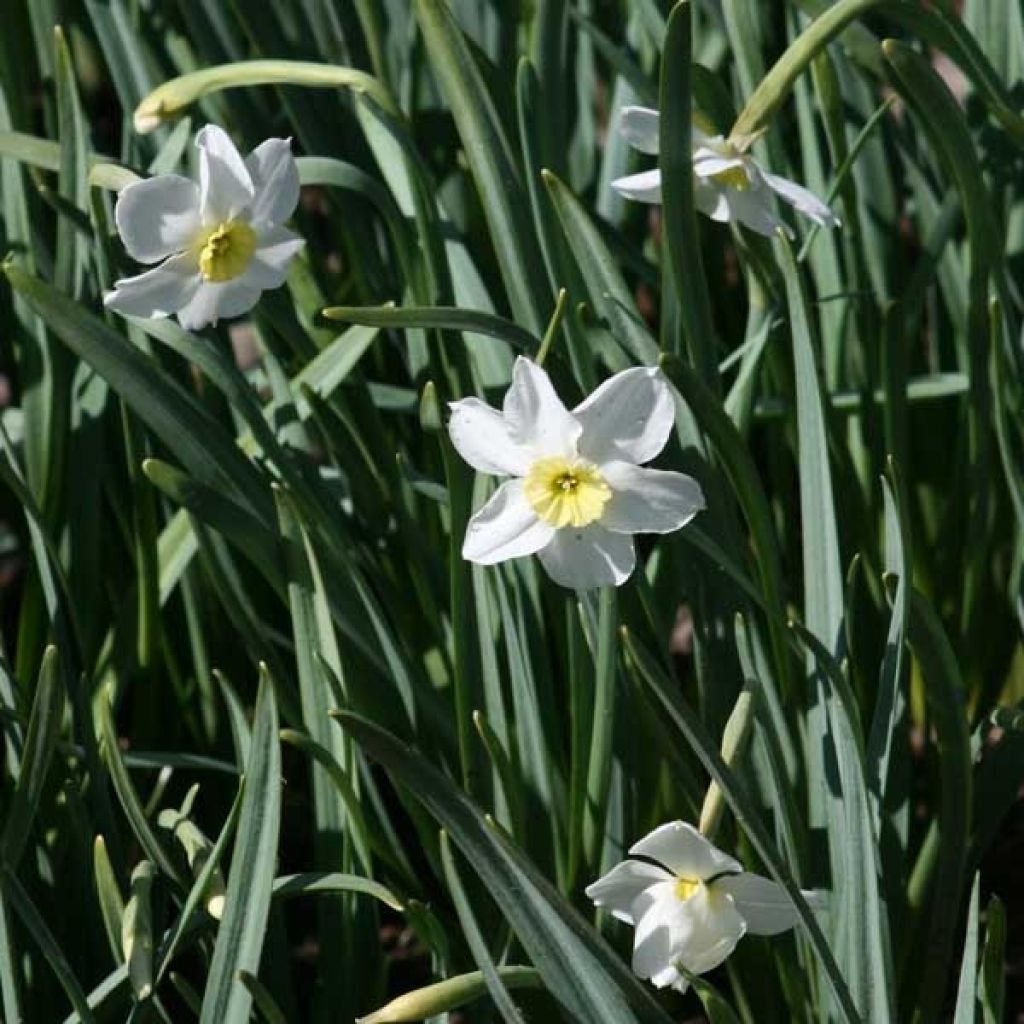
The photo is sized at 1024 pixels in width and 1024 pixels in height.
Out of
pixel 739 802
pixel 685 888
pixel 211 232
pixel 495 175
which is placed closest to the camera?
pixel 739 802

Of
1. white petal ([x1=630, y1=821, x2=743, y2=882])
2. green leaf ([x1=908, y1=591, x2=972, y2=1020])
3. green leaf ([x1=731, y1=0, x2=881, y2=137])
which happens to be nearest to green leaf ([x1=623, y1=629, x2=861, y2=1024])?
white petal ([x1=630, y1=821, x2=743, y2=882])

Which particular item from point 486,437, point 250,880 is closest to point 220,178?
point 486,437

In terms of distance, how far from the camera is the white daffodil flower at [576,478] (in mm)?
1243

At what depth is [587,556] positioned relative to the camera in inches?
49.7

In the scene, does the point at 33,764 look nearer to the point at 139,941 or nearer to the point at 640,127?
the point at 139,941

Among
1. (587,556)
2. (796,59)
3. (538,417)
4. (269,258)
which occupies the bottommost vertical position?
(587,556)

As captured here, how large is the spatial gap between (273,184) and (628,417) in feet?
1.15

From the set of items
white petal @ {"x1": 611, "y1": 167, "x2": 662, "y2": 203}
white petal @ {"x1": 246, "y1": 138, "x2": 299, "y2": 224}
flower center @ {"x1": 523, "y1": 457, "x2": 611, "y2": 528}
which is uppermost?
white petal @ {"x1": 246, "y1": 138, "x2": 299, "y2": 224}

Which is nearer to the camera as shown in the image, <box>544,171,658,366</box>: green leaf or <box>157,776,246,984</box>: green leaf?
<box>157,776,246,984</box>: green leaf

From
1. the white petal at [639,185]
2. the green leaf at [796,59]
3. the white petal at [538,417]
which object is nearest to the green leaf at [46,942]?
the white petal at [538,417]

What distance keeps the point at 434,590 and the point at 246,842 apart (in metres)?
0.44

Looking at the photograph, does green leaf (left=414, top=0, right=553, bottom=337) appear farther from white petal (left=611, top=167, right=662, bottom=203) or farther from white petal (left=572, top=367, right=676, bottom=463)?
white petal (left=572, top=367, right=676, bottom=463)

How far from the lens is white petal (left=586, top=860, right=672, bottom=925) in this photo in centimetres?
128

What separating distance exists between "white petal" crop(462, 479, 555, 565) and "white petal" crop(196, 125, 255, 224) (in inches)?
12.9
